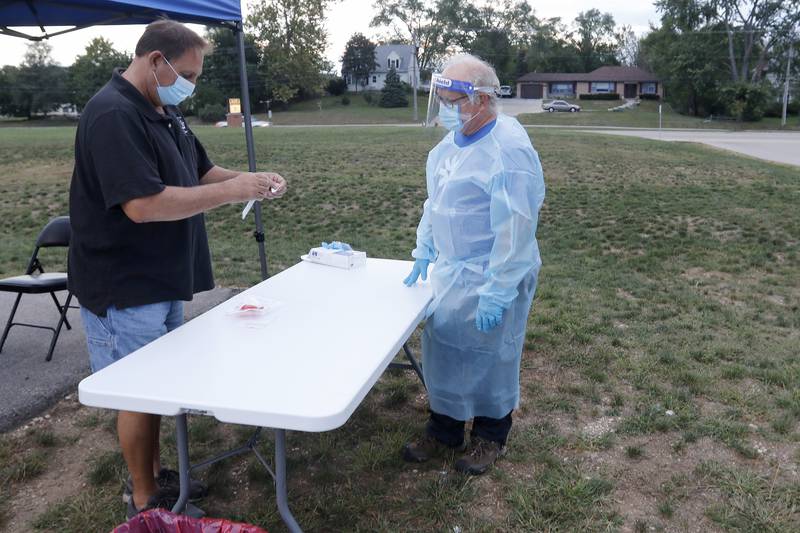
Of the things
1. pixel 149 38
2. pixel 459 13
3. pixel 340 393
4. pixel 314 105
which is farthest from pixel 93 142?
pixel 459 13

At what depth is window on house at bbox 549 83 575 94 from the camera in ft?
203

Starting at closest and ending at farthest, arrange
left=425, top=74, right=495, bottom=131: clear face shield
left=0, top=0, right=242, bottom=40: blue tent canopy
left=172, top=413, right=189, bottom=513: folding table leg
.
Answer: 1. left=172, top=413, right=189, bottom=513: folding table leg
2. left=425, top=74, right=495, bottom=131: clear face shield
3. left=0, top=0, right=242, bottom=40: blue tent canopy

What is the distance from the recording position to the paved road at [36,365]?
122 inches

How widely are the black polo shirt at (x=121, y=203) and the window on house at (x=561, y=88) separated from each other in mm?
64210

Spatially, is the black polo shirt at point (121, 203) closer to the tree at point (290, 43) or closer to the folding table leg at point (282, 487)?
the folding table leg at point (282, 487)

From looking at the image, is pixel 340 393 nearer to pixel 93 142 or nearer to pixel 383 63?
pixel 93 142

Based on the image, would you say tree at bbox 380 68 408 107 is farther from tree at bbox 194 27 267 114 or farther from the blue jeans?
the blue jeans

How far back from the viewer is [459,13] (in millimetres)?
57719

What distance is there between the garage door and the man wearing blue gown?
62.7 metres

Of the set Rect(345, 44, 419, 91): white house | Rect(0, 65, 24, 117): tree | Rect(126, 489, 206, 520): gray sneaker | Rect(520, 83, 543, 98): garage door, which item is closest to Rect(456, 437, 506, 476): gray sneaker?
Rect(126, 489, 206, 520): gray sneaker

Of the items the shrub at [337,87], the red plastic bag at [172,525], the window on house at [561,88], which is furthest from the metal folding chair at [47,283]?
the window on house at [561,88]

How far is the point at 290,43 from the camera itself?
4725 cm

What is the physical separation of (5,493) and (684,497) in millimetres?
2677

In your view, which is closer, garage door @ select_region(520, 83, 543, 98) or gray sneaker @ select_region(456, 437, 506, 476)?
gray sneaker @ select_region(456, 437, 506, 476)
